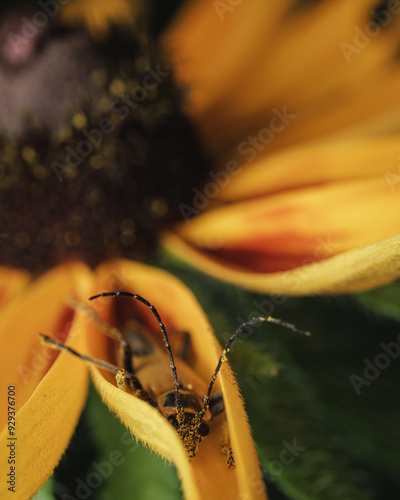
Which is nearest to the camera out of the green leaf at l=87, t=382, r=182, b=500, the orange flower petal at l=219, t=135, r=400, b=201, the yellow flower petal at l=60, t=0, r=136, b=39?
the green leaf at l=87, t=382, r=182, b=500

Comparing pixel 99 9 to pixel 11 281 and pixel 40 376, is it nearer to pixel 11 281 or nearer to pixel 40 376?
pixel 11 281

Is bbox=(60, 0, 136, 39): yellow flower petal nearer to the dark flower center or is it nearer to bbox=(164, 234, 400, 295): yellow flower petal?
the dark flower center

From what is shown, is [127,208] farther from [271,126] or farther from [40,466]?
[40,466]

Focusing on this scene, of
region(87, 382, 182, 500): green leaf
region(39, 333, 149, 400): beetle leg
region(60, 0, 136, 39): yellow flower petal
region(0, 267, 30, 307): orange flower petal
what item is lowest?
region(87, 382, 182, 500): green leaf

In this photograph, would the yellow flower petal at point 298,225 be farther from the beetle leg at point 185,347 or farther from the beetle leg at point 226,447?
the beetle leg at point 226,447

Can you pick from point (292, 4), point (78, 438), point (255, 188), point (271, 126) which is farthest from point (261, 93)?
point (78, 438)

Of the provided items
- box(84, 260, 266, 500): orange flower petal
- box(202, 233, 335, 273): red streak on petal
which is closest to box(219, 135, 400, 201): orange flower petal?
box(202, 233, 335, 273): red streak on petal

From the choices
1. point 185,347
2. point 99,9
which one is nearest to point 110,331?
point 185,347

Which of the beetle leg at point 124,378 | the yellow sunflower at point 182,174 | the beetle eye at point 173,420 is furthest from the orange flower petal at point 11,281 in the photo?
the beetle eye at point 173,420

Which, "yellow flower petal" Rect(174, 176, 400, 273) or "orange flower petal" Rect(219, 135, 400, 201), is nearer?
"yellow flower petal" Rect(174, 176, 400, 273)
